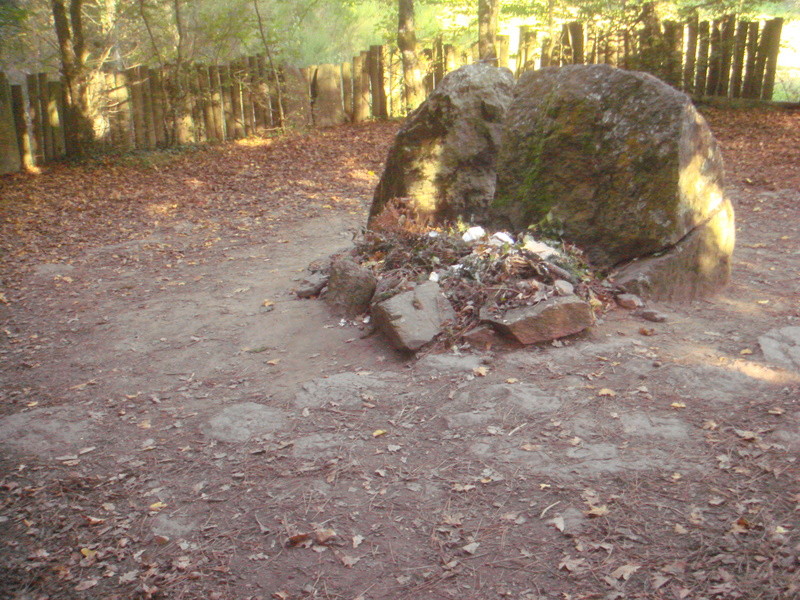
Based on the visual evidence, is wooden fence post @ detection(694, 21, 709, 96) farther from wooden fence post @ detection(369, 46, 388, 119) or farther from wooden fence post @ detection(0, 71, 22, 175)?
wooden fence post @ detection(0, 71, 22, 175)

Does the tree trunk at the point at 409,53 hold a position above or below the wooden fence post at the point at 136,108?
above

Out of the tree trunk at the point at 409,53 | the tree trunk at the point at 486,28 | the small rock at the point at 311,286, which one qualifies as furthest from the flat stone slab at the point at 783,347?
the tree trunk at the point at 409,53

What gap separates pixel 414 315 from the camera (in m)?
5.33

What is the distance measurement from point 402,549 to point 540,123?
14.8 feet

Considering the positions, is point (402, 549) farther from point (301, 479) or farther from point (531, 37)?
point (531, 37)

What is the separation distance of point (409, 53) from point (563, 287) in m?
10.1

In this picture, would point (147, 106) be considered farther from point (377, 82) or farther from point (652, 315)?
point (652, 315)

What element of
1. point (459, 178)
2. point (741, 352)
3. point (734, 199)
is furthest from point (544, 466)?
point (734, 199)

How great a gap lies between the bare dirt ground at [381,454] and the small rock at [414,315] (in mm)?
169

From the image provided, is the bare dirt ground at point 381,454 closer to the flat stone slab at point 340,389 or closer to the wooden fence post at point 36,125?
the flat stone slab at point 340,389

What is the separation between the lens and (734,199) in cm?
878


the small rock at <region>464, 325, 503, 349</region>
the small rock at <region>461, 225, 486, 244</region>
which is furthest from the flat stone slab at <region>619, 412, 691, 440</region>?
the small rock at <region>461, 225, 486, 244</region>

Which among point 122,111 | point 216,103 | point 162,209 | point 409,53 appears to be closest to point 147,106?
point 122,111

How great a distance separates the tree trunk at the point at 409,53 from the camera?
1388 cm
